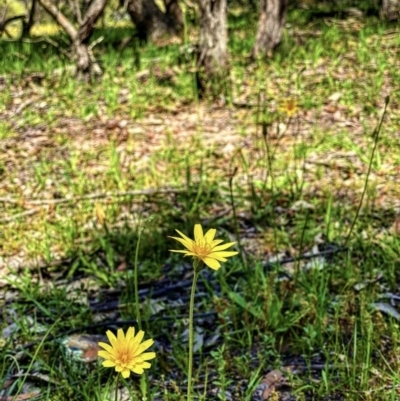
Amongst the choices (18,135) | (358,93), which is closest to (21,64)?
(18,135)

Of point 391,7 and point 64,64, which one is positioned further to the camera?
point 391,7

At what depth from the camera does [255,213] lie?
10.7 ft

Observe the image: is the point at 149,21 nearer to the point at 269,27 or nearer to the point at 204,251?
the point at 269,27

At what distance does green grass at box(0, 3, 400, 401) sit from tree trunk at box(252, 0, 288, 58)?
15 cm

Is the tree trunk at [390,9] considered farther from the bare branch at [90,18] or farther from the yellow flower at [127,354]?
the yellow flower at [127,354]

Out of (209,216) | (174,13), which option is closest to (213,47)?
(209,216)

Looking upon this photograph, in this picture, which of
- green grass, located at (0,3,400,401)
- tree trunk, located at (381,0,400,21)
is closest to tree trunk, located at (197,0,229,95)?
green grass, located at (0,3,400,401)

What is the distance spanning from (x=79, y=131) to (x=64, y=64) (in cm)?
172

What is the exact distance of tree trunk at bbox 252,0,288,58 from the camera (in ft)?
18.5

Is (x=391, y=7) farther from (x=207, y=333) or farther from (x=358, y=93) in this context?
(x=207, y=333)

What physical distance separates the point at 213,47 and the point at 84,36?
1.34m

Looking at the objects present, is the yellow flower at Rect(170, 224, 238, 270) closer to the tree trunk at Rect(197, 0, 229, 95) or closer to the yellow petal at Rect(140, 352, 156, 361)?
the yellow petal at Rect(140, 352, 156, 361)

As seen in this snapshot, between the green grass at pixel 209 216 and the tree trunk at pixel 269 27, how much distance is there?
146mm

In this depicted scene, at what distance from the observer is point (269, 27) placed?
5664 millimetres
